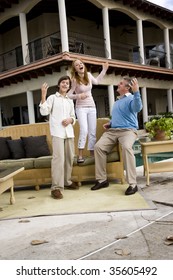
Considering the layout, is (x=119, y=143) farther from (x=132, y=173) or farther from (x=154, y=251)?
(x=154, y=251)

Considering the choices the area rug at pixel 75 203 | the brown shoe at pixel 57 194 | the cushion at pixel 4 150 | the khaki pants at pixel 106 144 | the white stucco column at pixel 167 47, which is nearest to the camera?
the area rug at pixel 75 203

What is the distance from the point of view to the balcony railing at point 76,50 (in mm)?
15570

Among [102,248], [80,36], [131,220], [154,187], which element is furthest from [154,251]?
[80,36]

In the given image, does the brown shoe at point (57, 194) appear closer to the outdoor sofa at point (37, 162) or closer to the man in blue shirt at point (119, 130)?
the man in blue shirt at point (119, 130)

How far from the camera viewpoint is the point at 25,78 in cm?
1409

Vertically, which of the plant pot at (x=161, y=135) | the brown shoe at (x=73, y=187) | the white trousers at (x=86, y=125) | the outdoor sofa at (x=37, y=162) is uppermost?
the white trousers at (x=86, y=125)

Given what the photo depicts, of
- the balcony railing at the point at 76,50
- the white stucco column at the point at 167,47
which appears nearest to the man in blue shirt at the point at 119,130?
the balcony railing at the point at 76,50

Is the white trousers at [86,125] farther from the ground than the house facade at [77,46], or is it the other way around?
the house facade at [77,46]

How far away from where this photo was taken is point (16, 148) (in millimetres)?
5387

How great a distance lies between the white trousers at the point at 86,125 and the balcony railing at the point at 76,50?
9532 millimetres

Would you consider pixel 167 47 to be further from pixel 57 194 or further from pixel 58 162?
pixel 57 194

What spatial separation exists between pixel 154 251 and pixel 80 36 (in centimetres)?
1628

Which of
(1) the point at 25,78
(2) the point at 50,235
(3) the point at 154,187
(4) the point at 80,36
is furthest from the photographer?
(4) the point at 80,36

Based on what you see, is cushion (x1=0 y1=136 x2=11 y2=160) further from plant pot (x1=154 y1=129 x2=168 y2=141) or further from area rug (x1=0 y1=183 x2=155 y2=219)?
plant pot (x1=154 y1=129 x2=168 y2=141)
